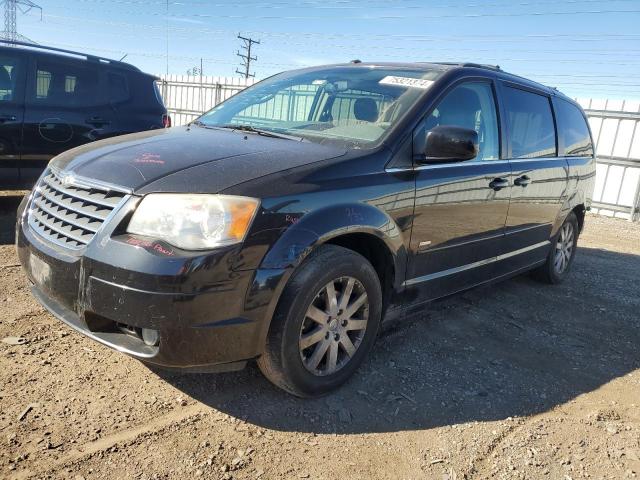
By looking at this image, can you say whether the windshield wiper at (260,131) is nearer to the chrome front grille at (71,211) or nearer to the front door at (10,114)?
the chrome front grille at (71,211)

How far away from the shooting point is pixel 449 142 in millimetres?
2936

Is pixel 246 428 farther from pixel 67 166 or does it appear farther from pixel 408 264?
pixel 67 166

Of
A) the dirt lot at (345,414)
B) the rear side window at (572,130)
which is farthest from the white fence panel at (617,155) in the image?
the dirt lot at (345,414)

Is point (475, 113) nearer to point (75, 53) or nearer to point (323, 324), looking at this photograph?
point (323, 324)

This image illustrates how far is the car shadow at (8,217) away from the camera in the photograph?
505 cm

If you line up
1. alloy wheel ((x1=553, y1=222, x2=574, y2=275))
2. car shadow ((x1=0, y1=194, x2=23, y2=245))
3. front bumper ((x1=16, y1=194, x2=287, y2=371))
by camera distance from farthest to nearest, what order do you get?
alloy wheel ((x1=553, y1=222, x2=574, y2=275)) < car shadow ((x1=0, y1=194, x2=23, y2=245)) < front bumper ((x1=16, y1=194, x2=287, y2=371))

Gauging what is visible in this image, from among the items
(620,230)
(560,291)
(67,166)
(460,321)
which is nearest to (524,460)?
(460,321)

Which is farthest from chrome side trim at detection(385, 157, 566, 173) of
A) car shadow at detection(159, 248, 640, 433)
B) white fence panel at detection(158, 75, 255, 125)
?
white fence panel at detection(158, 75, 255, 125)

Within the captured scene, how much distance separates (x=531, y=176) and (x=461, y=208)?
1.12 m

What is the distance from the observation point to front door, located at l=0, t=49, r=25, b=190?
17.9 feet

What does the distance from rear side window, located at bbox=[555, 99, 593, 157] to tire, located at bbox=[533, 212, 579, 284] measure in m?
0.68

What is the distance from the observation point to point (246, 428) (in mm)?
2484

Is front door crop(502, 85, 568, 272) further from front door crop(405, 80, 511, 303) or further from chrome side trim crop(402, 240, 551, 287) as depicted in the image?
front door crop(405, 80, 511, 303)

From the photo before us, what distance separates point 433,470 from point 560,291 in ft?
11.5
